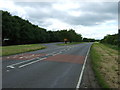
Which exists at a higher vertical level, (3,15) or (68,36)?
(3,15)

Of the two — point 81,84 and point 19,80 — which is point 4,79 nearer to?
point 19,80

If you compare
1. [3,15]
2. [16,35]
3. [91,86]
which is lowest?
[91,86]

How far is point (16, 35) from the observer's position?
6072cm

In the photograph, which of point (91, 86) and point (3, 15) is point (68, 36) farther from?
point (91, 86)

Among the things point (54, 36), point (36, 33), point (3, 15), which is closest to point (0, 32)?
point (3, 15)

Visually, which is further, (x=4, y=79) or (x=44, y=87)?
(x=4, y=79)

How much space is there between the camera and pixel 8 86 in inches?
258

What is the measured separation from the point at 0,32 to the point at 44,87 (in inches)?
2079

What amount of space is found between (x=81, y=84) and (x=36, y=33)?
77.7 metres

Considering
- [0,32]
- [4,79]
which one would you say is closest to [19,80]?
[4,79]

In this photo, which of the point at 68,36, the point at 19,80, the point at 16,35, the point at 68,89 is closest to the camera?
the point at 68,89

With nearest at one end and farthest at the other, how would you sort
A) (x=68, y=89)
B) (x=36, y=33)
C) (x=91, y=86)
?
(x=68, y=89)
(x=91, y=86)
(x=36, y=33)

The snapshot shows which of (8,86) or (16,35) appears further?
(16,35)

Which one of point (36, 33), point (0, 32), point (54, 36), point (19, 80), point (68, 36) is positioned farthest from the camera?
point (54, 36)
